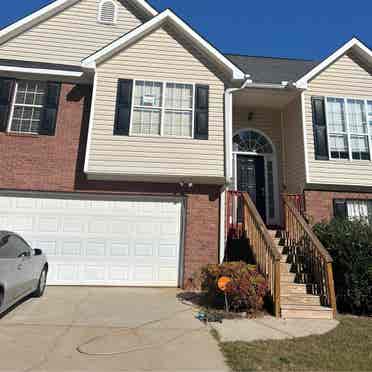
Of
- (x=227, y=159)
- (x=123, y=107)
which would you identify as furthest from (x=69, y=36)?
(x=227, y=159)

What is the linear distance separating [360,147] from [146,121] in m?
6.61

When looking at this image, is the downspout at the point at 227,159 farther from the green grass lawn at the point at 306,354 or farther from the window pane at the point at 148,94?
the green grass lawn at the point at 306,354

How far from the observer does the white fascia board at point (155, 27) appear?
8.61 m

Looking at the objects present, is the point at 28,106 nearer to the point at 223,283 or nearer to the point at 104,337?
the point at 104,337

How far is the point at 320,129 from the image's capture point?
9305 mm

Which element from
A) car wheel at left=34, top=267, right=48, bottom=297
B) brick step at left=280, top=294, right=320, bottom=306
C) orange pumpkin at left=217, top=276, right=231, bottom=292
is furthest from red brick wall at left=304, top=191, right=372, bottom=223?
car wheel at left=34, top=267, right=48, bottom=297

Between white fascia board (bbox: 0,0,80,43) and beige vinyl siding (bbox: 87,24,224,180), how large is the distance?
12.0 ft

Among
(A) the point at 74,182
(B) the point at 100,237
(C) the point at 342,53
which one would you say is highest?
(C) the point at 342,53

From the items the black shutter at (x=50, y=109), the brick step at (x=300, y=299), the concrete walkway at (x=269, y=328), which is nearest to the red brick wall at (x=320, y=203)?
the brick step at (x=300, y=299)

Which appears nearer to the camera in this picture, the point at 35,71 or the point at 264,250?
the point at 264,250

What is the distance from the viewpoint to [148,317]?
17.9 ft

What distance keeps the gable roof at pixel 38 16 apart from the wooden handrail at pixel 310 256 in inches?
350

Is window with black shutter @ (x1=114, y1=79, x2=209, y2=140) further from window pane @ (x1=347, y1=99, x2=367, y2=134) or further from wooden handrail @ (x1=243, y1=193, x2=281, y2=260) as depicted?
window pane @ (x1=347, y1=99, x2=367, y2=134)

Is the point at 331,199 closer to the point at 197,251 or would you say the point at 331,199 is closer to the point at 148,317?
the point at 197,251
